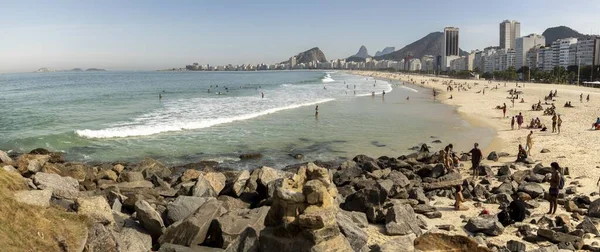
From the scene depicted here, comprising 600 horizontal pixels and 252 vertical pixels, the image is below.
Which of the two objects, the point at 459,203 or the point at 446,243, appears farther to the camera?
the point at 459,203

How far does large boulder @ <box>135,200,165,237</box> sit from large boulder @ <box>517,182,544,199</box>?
9.85 m

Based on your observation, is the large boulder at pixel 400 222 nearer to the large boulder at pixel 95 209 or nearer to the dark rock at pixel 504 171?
the large boulder at pixel 95 209

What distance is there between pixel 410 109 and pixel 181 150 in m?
25.8

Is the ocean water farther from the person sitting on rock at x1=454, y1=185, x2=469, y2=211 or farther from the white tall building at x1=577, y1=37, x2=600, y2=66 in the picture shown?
the white tall building at x1=577, y1=37, x2=600, y2=66

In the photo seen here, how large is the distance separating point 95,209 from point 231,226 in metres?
2.82

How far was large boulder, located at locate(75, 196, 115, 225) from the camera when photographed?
8422 millimetres

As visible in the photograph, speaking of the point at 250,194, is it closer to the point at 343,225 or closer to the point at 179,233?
the point at 179,233

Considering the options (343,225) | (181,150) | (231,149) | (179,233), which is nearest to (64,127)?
(181,150)

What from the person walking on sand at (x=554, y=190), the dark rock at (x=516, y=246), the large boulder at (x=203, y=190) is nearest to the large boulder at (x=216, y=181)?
the large boulder at (x=203, y=190)

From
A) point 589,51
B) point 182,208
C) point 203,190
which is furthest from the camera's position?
point 589,51

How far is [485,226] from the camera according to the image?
965 centimetres

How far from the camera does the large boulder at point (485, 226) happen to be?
374 inches

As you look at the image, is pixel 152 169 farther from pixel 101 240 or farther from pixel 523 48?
pixel 523 48

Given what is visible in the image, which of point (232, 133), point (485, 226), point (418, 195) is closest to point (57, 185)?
point (418, 195)
